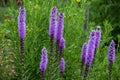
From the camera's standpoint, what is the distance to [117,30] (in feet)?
24.0

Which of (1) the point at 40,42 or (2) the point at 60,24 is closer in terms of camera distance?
(2) the point at 60,24

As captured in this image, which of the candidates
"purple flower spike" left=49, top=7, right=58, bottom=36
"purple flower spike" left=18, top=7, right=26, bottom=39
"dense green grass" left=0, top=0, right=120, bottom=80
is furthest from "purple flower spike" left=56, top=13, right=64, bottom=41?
"dense green grass" left=0, top=0, right=120, bottom=80

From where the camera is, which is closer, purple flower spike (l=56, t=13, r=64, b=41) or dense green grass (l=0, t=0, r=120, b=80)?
purple flower spike (l=56, t=13, r=64, b=41)

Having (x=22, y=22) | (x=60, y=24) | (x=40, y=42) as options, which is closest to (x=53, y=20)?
(x=60, y=24)

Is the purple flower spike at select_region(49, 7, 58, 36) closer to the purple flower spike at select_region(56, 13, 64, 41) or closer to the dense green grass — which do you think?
the purple flower spike at select_region(56, 13, 64, 41)

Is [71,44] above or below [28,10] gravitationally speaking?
below

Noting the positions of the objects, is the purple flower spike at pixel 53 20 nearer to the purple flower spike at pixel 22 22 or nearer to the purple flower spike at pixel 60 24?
the purple flower spike at pixel 60 24

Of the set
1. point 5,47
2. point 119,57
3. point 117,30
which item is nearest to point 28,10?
point 5,47

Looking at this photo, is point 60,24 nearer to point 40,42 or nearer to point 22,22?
point 22,22

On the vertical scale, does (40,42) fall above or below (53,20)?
below

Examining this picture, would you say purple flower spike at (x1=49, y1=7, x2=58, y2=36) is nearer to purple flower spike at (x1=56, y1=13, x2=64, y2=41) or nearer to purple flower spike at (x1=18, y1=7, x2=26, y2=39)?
purple flower spike at (x1=56, y1=13, x2=64, y2=41)

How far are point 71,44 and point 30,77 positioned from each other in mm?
792

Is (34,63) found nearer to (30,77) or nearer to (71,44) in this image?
(30,77)

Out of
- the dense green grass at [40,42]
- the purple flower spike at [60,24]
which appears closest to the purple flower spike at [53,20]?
the purple flower spike at [60,24]
